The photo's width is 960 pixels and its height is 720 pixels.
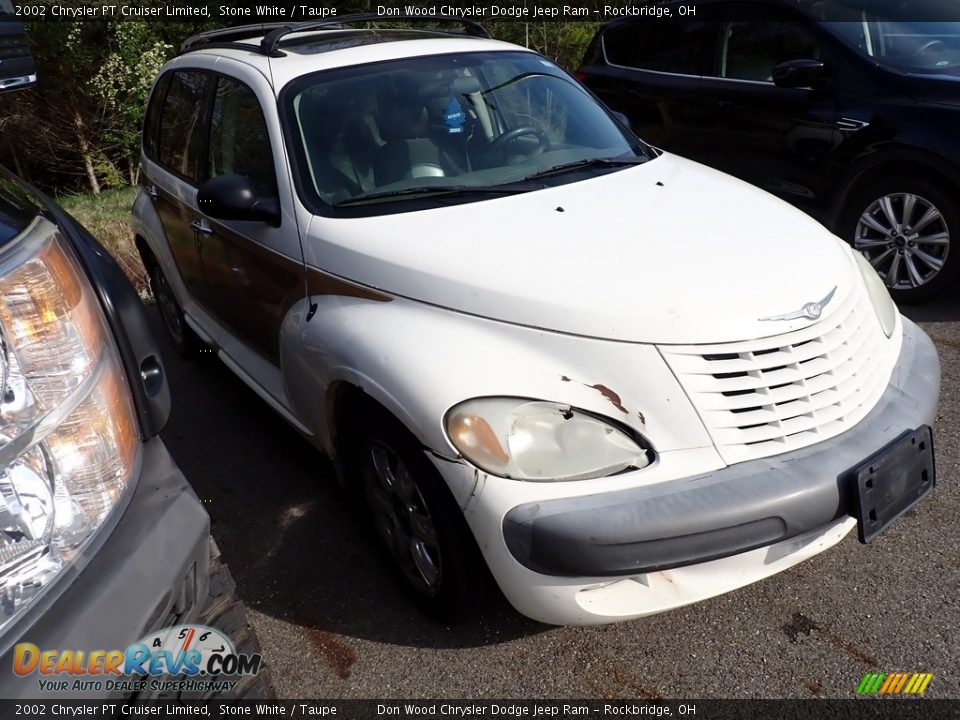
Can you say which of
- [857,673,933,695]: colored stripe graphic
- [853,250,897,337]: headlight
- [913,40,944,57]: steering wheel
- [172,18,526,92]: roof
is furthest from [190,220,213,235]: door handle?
[913,40,944,57]: steering wheel

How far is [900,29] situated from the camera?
4.84 m

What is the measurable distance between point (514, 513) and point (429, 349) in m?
0.52

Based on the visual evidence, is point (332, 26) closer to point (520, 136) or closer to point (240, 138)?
point (240, 138)

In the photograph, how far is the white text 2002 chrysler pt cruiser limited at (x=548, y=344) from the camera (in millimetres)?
2078

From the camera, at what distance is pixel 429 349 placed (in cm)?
226

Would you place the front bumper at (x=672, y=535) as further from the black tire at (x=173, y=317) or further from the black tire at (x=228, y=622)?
the black tire at (x=173, y=317)

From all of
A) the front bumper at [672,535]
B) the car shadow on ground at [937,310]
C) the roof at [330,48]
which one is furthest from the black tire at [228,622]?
the car shadow on ground at [937,310]

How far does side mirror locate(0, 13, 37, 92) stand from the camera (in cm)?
200

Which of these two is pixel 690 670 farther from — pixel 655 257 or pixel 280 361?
pixel 280 361

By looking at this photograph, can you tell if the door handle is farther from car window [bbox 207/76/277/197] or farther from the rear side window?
the rear side window

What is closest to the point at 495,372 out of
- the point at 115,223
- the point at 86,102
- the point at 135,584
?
the point at 135,584

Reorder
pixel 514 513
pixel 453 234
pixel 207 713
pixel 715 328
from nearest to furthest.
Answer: pixel 207 713, pixel 514 513, pixel 715 328, pixel 453 234

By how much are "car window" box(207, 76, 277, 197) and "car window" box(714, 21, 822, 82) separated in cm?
336

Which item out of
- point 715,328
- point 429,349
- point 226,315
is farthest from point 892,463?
→ point 226,315
